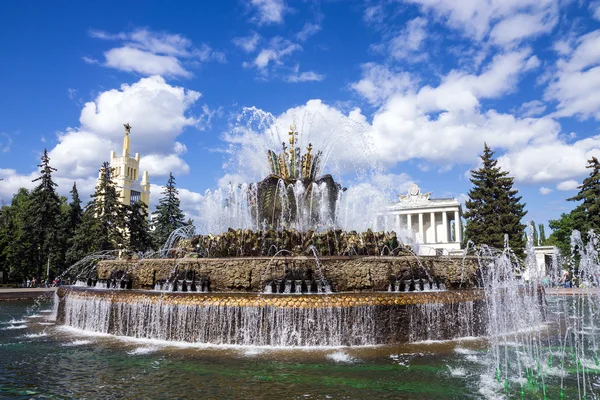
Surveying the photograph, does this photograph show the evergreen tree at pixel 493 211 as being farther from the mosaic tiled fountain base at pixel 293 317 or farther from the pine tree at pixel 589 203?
the mosaic tiled fountain base at pixel 293 317

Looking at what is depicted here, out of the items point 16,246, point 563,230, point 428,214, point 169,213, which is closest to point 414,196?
point 428,214

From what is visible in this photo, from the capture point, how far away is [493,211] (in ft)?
132

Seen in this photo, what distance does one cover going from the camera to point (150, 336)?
10.2 m

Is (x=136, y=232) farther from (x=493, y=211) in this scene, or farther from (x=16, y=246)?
(x=493, y=211)

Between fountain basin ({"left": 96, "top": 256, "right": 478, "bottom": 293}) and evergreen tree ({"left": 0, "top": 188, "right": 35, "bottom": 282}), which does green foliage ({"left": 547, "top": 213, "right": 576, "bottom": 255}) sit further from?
evergreen tree ({"left": 0, "top": 188, "right": 35, "bottom": 282})

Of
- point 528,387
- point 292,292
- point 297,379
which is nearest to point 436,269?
point 292,292

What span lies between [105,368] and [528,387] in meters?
6.72

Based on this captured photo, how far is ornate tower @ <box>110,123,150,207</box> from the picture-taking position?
89.6m

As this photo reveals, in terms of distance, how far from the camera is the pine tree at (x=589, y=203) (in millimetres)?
34969

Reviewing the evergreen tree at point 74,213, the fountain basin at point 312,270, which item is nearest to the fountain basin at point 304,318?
the fountain basin at point 312,270

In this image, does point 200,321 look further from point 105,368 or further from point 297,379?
point 297,379

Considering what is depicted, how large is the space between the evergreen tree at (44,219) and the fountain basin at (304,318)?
29.3 m

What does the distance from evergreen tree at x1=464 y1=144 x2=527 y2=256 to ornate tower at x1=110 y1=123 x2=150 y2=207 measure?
226 feet

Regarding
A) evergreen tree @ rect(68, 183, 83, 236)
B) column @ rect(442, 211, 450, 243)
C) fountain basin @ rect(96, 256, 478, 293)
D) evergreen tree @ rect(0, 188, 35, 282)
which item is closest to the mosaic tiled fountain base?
fountain basin @ rect(96, 256, 478, 293)
